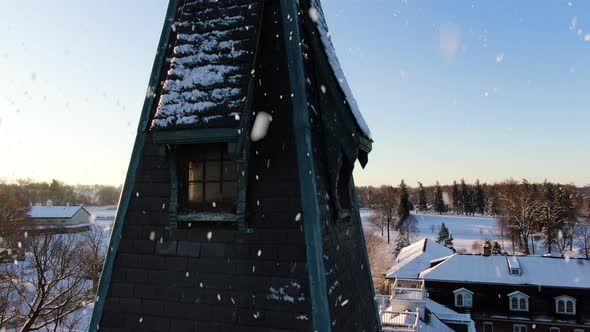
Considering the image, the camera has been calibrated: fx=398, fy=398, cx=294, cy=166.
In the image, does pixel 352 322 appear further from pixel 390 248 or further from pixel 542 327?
pixel 390 248

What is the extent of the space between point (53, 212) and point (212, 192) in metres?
66.7

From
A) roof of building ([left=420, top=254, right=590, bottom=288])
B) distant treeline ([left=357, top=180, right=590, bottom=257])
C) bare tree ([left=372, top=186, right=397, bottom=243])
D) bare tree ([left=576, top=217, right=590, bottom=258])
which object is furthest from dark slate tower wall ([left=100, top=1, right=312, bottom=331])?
bare tree ([left=372, top=186, right=397, bottom=243])

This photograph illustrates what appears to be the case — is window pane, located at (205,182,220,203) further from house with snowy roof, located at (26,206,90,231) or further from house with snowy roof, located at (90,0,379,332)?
house with snowy roof, located at (26,206,90,231)

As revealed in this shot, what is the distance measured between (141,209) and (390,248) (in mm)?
53258

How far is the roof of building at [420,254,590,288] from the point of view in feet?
79.4

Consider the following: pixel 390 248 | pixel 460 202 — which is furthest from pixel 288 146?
pixel 460 202

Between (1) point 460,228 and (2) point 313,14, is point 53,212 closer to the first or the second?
(1) point 460,228

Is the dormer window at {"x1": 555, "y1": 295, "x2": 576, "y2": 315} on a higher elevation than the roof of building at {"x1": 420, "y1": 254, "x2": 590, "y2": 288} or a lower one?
lower

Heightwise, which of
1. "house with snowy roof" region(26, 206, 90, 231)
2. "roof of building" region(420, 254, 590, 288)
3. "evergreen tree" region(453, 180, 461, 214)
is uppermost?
"evergreen tree" region(453, 180, 461, 214)

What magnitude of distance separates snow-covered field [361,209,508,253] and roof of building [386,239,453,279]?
1712cm

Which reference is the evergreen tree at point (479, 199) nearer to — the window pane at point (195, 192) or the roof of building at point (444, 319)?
the roof of building at point (444, 319)

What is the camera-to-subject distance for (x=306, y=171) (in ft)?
10.5

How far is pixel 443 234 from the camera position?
54031mm

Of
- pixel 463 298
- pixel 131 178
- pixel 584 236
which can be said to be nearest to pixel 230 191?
pixel 131 178
